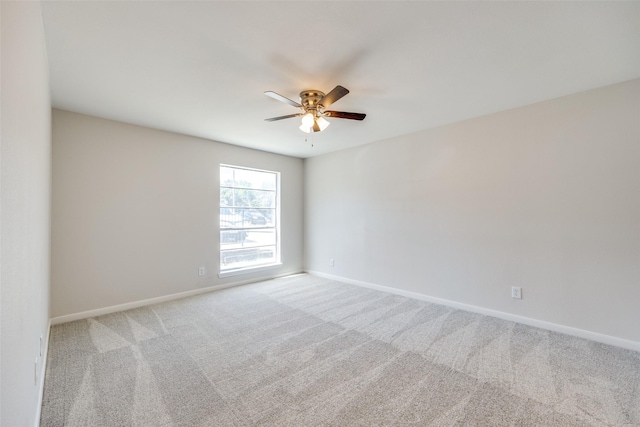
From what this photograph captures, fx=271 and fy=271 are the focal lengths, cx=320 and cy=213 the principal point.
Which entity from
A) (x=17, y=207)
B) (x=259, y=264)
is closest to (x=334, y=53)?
(x=17, y=207)

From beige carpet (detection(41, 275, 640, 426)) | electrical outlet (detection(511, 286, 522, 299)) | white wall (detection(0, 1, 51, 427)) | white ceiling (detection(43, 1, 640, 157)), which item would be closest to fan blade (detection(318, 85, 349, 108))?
white ceiling (detection(43, 1, 640, 157))

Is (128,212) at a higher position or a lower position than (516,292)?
higher

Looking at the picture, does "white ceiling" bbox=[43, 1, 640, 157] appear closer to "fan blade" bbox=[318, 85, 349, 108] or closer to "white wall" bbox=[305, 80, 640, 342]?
"fan blade" bbox=[318, 85, 349, 108]

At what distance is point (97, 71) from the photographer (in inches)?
89.2

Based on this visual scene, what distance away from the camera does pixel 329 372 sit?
211 centimetres

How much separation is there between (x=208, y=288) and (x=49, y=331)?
1799mm

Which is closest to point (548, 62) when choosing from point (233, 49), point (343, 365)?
point (233, 49)

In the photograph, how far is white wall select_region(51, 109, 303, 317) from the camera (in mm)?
3098

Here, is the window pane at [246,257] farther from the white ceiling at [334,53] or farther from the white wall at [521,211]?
the white ceiling at [334,53]

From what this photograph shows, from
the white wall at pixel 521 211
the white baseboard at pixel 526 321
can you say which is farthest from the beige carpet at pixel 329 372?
the white wall at pixel 521 211

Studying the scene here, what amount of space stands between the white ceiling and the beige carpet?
2413 millimetres

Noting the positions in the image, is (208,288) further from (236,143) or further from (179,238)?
(236,143)

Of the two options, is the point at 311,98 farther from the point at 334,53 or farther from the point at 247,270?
the point at 247,270

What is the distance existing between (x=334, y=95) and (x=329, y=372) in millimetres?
2214
